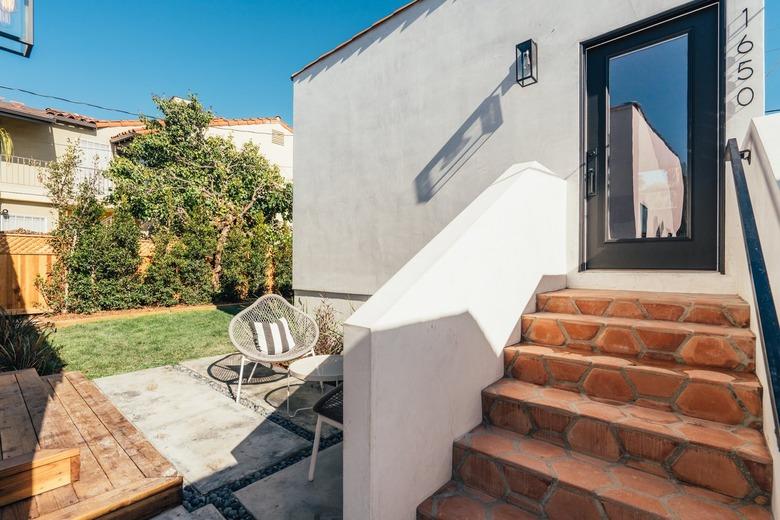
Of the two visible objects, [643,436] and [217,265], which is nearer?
[643,436]

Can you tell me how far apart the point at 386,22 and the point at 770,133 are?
16.8 ft

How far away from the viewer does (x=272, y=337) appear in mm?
4820

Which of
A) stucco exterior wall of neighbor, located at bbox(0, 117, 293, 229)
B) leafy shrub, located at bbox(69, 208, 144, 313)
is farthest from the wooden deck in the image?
stucco exterior wall of neighbor, located at bbox(0, 117, 293, 229)

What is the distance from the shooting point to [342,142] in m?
6.38

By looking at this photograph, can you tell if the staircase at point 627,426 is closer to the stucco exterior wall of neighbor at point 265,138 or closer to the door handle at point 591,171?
the door handle at point 591,171

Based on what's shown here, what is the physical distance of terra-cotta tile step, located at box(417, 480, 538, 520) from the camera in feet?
6.57

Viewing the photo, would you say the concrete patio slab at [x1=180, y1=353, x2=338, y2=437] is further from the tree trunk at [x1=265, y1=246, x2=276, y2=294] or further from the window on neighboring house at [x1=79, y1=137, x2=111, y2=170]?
the window on neighboring house at [x1=79, y1=137, x2=111, y2=170]

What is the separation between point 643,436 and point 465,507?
102 centimetres

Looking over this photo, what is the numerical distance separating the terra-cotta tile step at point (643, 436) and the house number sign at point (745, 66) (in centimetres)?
265

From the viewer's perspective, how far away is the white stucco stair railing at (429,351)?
1.87 m

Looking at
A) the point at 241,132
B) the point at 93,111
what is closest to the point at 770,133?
the point at 241,132

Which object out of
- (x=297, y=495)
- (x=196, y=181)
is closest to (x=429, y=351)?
(x=297, y=495)

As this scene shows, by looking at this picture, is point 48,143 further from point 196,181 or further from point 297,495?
point 297,495

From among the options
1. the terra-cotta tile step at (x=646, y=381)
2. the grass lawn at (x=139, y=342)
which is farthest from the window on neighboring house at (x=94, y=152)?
the terra-cotta tile step at (x=646, y=381)
